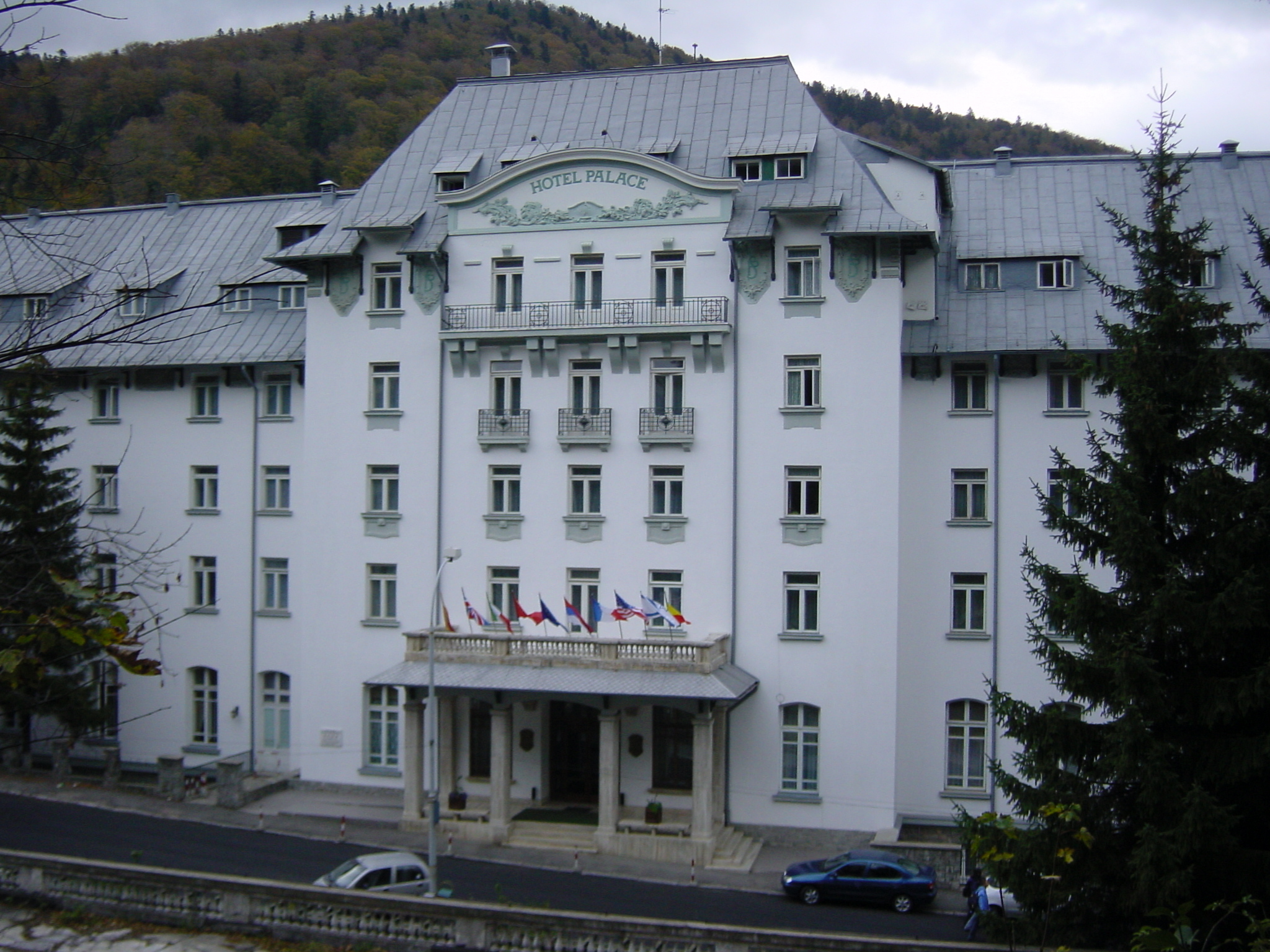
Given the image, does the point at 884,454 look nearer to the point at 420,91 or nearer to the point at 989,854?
the point at 989,854

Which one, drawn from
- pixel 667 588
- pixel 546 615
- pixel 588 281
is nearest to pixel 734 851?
pixel 667 588

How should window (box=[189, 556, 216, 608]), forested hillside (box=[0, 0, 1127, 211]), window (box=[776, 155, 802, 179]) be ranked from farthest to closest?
1. window (box=[189, 556, 216, 608])
2. window (box=[776, 155, 802, 179])
3. forested hillside (box=[0, 0, 1127, 211])

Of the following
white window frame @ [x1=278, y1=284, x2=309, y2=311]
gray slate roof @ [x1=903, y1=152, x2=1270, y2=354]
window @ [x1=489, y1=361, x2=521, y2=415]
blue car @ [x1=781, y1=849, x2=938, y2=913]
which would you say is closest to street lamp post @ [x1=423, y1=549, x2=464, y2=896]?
window @ [x1=489, y1=361, x2=521, y2=415]

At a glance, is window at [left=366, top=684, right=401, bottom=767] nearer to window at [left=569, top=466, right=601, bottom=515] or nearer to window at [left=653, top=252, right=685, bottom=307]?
window at [left=569, top=466, right=601, bottom=515]

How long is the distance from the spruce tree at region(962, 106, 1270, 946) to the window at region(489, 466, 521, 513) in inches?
797

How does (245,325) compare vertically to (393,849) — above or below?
above

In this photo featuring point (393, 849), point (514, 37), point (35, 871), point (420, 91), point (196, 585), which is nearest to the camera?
point (35, 871)

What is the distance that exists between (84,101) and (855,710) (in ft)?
86.1

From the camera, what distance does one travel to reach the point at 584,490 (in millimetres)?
35969

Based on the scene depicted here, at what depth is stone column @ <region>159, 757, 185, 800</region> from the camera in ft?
124

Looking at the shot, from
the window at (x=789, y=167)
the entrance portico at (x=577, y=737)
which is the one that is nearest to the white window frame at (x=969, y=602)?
the entrance portico at (x=577, y=737)

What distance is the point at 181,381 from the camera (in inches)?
1612

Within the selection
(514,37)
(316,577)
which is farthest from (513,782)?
(514,37)

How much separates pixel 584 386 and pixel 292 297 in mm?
12025
